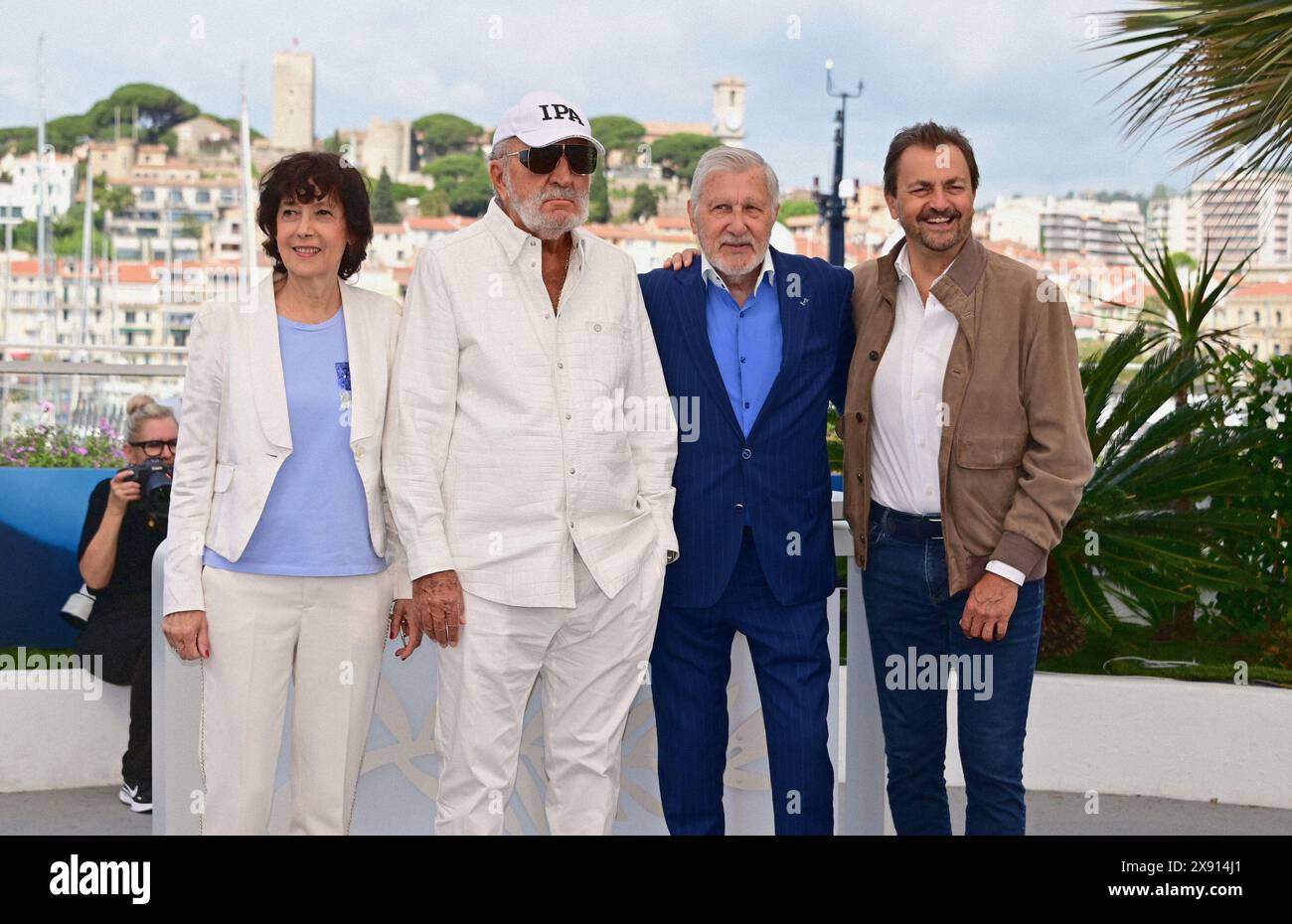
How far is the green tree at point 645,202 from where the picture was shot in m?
104

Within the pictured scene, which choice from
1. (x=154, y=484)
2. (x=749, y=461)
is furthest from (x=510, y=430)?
(x=154, y=484)

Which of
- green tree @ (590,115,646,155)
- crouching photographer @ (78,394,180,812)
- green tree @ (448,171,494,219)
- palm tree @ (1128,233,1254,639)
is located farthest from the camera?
green tree @ (590,115,646,155)

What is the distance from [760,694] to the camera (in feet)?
11.5

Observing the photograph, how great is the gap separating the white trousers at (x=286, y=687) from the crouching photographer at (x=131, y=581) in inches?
69.0

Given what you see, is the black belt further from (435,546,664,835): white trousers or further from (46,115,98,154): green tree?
(46,115,98,154): green tree

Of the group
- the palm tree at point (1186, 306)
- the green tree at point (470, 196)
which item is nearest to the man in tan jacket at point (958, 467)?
the palm tree at point (1186, 306)

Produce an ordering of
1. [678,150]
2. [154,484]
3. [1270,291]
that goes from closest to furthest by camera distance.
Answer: [154,484]
[1270,291]
[678,150]

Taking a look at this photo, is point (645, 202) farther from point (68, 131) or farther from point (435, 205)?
point (68, 131)

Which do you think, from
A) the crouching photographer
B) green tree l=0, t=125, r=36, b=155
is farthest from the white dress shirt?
green tree l=0, t=125, r=36, b=155

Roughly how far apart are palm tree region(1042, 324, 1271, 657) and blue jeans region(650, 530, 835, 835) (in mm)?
3049

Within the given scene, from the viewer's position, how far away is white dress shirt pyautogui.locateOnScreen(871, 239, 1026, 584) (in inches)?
135

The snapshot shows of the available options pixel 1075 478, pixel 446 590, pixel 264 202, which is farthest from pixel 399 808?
pixel 1075 478

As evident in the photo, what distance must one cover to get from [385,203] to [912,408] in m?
112

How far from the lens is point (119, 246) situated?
379ft
